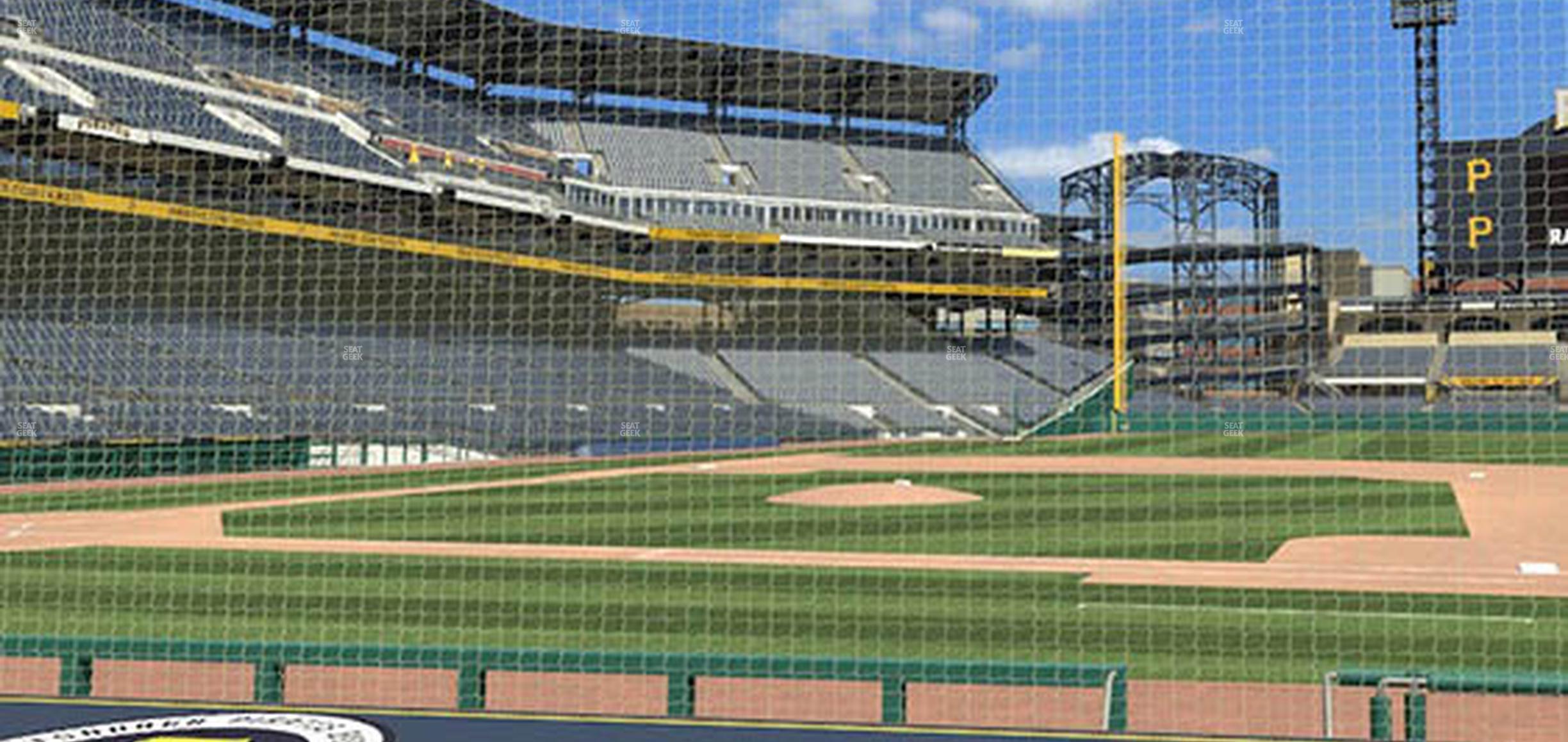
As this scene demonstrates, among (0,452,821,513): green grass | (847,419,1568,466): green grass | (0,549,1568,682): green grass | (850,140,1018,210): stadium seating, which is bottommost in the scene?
(847,419,1568,466): green grass

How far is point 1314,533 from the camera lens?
14.1 meters

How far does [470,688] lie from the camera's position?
562 cm

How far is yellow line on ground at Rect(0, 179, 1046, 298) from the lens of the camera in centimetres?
2358

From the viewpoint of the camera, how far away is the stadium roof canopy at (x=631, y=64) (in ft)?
116

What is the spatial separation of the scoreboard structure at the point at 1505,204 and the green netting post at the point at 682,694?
27.0m

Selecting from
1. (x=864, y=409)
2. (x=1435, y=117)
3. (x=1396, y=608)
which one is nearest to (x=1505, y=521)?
(x=1396, y=608)

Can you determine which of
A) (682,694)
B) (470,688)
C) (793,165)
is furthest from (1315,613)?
(793,165)

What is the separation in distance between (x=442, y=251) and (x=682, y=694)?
26.1m

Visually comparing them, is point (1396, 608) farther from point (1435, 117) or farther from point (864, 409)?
point (1435, 117)

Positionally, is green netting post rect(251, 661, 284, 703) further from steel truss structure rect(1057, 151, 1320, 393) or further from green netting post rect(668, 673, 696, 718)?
steel truss structure rect(1057, 151, 1320, 393)

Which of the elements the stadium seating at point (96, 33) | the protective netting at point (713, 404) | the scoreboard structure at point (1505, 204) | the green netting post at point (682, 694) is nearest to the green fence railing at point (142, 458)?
the protective netting at point (713, 404)

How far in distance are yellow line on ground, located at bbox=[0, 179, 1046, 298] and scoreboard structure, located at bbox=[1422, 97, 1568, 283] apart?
13.5 m

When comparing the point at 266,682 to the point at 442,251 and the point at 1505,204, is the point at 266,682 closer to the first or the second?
the point at 442,251

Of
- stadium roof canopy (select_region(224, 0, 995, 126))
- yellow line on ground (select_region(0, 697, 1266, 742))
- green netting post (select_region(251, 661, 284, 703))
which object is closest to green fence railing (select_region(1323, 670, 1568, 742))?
yellow line on ground (select_region(0, 697, 1266, 742))
